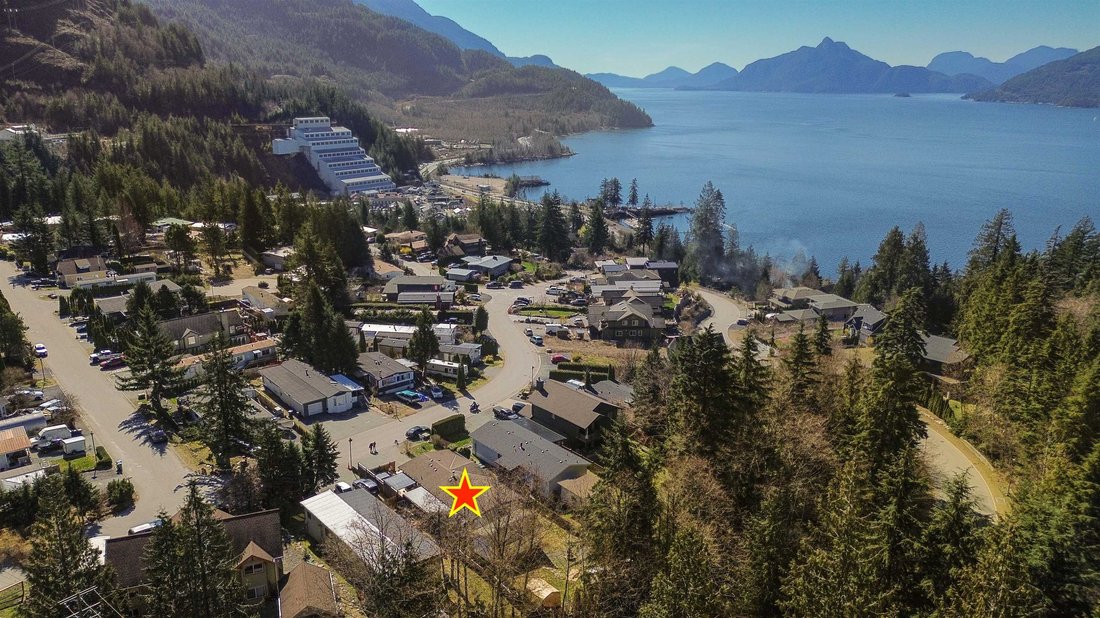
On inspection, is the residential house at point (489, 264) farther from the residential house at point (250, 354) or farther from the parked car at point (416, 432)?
the parked car at point (416, 432)

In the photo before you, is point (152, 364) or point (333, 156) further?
point (333, 156)

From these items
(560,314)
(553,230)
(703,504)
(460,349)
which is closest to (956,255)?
(553,230)

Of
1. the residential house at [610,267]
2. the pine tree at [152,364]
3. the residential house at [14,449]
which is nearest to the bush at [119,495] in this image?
the residential house at [14,449]

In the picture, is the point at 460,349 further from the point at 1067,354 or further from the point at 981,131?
the point at 981,131

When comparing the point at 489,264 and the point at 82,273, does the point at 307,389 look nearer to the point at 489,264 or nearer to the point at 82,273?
the point at 82,273

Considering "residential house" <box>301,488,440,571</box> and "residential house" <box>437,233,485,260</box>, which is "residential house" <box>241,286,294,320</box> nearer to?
"residential house" <box>437,233,485,260</box>

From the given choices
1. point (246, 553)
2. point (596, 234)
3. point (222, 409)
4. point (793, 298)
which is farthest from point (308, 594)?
point (596, 234)
